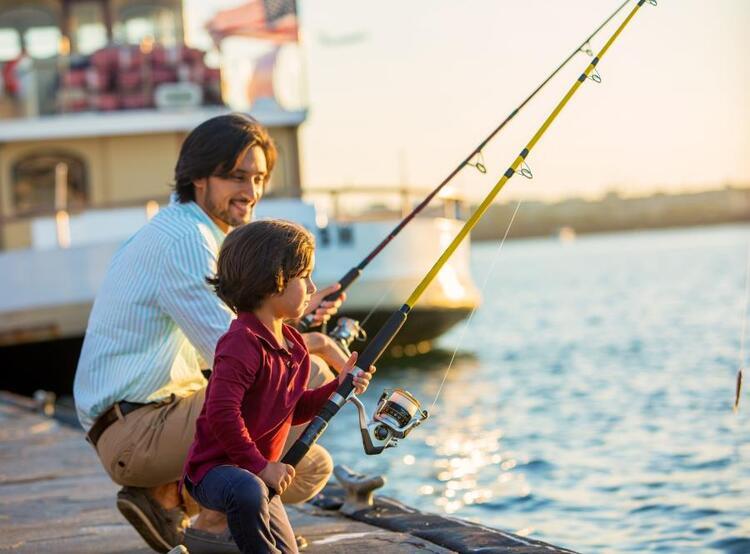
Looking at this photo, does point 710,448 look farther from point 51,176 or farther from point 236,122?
point 51,176

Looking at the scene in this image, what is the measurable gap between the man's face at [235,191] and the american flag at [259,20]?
12.2 metres

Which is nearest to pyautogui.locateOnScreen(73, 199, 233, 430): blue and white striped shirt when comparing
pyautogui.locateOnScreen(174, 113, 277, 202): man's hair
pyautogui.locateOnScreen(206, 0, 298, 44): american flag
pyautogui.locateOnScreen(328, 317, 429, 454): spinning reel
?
pyautogui.locateOnScreen(174, 113, 277, 202): man's hair

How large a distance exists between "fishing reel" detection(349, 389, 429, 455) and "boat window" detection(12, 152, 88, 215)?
12.4 meters

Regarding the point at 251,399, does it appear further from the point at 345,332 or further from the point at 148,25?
the point at 148,25

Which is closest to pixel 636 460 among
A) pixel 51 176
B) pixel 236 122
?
pixel 236 122

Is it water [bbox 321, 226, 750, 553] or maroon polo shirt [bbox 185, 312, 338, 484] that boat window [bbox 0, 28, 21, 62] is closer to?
water [bbox 321, 226, 750, 553]

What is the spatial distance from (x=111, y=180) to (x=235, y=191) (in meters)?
11.8

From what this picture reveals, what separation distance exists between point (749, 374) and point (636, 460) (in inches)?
267

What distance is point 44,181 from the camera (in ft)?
52.0

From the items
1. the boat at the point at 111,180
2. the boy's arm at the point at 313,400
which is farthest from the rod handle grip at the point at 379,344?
the boat at the point at 111,180

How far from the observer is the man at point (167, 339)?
13.9 ft

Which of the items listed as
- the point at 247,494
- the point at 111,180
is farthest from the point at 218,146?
the point at 111,180

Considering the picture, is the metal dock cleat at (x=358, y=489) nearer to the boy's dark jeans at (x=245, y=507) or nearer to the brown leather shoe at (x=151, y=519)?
the brown leather shoe at (x=151, y=519)

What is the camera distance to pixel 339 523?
4.95 m
